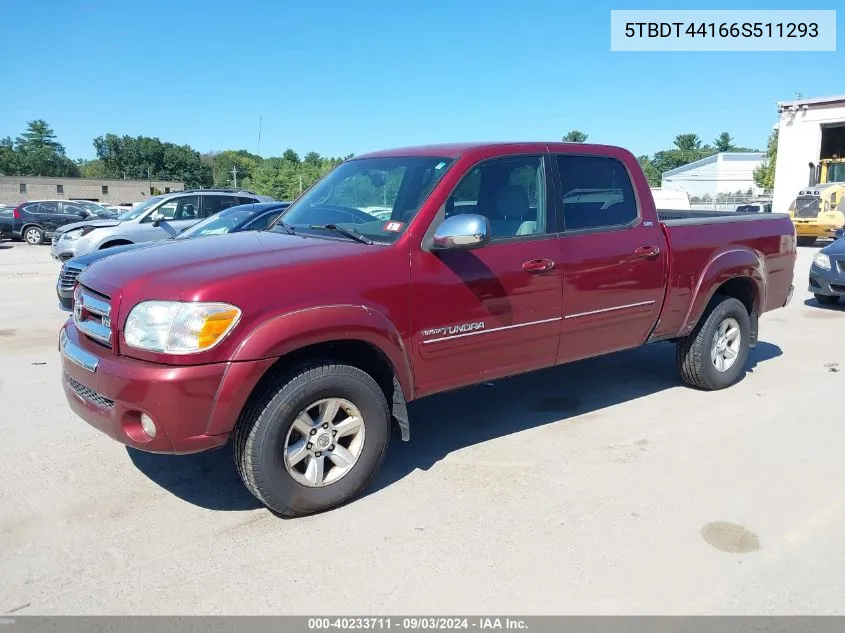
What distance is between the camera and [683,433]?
15.6ft

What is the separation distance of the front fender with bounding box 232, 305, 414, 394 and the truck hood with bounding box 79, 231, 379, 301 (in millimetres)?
287

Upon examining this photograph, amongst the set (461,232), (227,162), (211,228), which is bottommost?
(211,228)

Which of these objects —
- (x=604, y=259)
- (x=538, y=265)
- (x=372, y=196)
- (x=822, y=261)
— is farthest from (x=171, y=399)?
(x=822, y=261)

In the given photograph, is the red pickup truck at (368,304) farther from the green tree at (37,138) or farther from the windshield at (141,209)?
the green tree at (37,138)

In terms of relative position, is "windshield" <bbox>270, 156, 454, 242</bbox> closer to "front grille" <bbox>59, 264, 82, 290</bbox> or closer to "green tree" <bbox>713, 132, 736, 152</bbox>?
"front grille" <bbox>59, 264, 82, 290</bbox>

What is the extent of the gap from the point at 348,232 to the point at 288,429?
49.0 inches

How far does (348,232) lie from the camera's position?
13.2ft

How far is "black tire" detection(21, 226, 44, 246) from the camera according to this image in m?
25.0

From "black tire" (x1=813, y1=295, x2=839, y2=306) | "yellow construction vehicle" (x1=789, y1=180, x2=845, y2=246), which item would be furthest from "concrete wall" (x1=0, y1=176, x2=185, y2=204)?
"black tire" (x1=813, y1=295, x2=839, y2=306)

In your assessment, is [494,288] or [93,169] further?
[93,169]

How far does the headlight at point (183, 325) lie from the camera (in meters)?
3.16

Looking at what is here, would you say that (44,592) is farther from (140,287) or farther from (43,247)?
(43,247)

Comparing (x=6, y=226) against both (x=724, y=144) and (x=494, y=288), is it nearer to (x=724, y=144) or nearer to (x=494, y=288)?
(x=494, y=288)

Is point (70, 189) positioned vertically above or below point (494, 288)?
above
